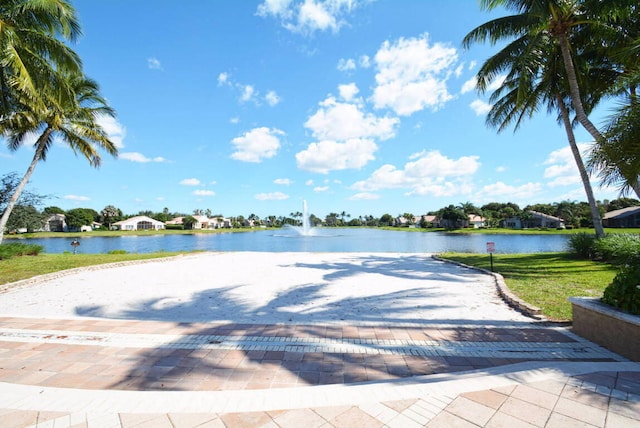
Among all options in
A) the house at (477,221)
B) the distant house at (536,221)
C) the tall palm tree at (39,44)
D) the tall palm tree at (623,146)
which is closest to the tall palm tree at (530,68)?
the tall palm tree at (623,146)

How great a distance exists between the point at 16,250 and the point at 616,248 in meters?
24.8

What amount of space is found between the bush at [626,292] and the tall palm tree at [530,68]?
844 cm

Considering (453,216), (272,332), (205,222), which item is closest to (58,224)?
(205,222)

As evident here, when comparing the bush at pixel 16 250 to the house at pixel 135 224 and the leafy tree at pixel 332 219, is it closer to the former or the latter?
the house at pixel 135 224

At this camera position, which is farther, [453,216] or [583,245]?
[453,216]

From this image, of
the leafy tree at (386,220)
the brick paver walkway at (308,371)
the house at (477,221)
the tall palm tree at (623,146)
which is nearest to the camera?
the brick paver walkway at (308,371)

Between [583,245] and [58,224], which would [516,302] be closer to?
[583,245]

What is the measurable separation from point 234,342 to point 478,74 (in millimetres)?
13454

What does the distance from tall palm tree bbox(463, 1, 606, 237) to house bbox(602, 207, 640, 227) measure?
5319cm

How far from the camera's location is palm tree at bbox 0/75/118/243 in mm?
12156

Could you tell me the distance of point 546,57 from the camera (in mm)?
11148

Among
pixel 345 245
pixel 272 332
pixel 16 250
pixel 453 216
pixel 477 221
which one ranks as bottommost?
pixel 345 245

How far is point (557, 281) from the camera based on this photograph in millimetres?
7324

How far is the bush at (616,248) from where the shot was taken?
819 cm
